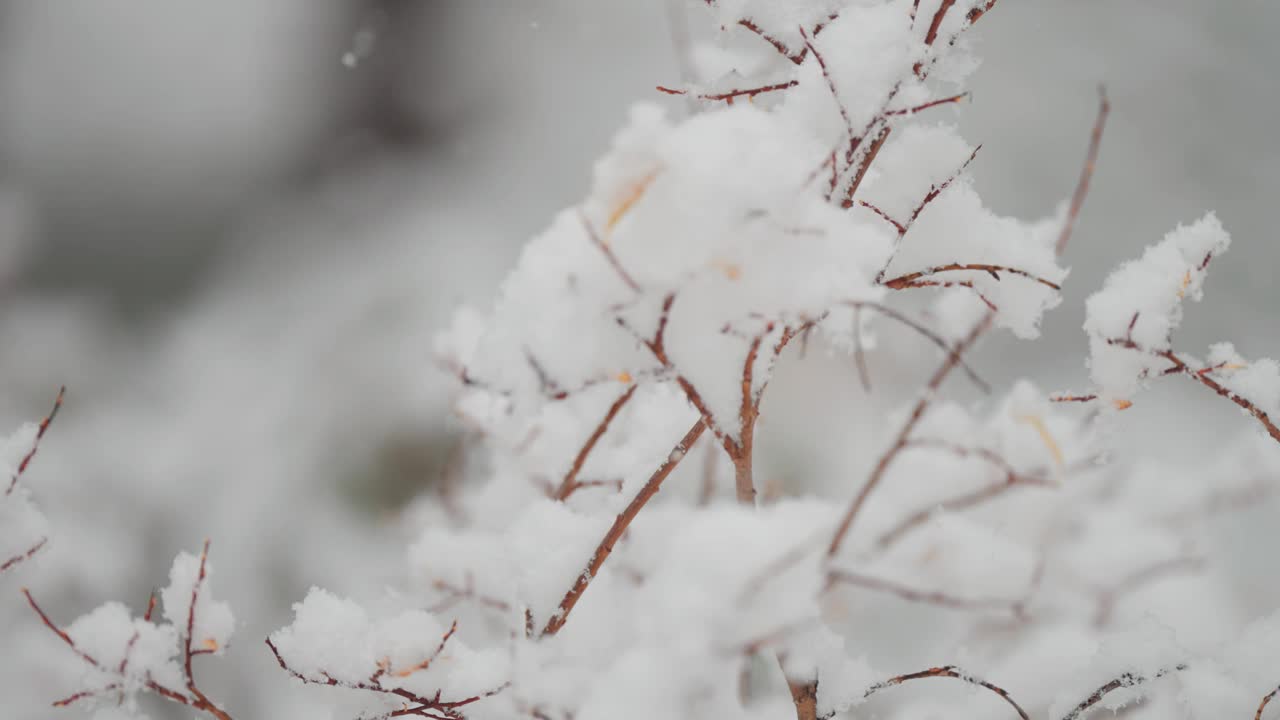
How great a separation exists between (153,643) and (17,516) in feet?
0.48

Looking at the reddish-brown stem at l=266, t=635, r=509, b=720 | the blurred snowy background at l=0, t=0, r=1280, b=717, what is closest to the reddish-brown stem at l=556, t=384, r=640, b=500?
the reddish-brown stem at l=266, t=635, r=509, b=720

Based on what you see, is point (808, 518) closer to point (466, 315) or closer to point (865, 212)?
point (865, 212)

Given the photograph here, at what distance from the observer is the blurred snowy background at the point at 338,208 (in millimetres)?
1619

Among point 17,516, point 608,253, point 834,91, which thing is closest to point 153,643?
point 17,516

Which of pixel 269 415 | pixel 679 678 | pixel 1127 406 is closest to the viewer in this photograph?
pixel 679 678

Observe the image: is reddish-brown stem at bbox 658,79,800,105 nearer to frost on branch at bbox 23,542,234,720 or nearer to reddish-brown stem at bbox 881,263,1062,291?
reddish-brown stem at bbox 881,263,1062,291

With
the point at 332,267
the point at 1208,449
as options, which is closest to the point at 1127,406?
the point at 1208,449

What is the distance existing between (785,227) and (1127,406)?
0.30 metres

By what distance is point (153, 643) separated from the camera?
1.73 feet

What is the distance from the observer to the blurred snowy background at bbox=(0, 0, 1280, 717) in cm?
162

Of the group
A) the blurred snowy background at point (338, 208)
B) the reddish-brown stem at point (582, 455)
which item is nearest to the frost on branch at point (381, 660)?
the reddish-brown stem at point (582, 455)

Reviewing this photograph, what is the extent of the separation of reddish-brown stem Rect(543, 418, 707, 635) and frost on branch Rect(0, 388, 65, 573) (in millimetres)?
415

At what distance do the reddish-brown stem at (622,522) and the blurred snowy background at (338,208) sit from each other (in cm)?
106

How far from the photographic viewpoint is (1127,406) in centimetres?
48
